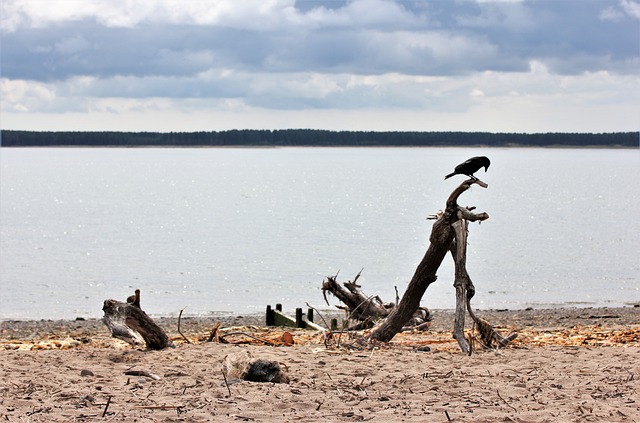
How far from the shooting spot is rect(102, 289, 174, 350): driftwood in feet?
37.7

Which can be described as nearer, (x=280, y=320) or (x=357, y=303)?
(x=357, y=303)

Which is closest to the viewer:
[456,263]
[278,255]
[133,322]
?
[456,263]

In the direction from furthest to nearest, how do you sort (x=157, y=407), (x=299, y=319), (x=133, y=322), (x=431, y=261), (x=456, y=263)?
(x=299, y=319)
(x=431, y=261)
(x=133, y=322)
(x=456, y=263)
(x=157, y=407)

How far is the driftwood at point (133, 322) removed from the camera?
11500mm

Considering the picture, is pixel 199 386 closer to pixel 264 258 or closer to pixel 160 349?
pixel 160 349

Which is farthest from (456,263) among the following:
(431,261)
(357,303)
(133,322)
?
(357,303)

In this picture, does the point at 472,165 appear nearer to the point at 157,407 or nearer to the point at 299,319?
the point at 157,407

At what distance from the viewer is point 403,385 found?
898 cm

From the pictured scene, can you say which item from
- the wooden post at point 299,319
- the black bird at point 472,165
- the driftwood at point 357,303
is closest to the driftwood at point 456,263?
the black bird at point 472,165

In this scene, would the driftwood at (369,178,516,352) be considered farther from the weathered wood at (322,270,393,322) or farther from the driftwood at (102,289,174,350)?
the driftwood at (102,289,174,350)

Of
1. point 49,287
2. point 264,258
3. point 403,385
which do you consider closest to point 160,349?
point 403,385

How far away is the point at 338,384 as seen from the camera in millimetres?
9117

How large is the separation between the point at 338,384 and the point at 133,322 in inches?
138

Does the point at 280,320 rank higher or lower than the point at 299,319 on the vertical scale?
lower
